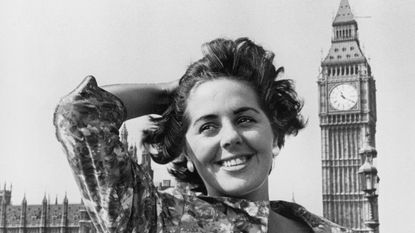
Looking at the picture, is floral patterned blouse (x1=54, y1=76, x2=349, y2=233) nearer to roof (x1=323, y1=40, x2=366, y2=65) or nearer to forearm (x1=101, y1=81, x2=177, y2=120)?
forearm (x1=101, y1=81, x2=177, y2=120)

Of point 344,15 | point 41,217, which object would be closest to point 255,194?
point 344,15

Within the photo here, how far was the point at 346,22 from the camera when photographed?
39312 millimetres

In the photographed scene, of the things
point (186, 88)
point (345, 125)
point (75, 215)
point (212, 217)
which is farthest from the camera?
point (75, 215)

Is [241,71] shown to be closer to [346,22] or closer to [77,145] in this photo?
[77,145]

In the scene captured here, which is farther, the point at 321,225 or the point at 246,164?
the point at 321,225

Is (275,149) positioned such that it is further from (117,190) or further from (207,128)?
(117,190)

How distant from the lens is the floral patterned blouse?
1.26m

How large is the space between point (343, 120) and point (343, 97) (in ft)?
3.62

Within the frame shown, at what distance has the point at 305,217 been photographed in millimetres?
1572

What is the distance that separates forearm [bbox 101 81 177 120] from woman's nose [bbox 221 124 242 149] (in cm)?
15

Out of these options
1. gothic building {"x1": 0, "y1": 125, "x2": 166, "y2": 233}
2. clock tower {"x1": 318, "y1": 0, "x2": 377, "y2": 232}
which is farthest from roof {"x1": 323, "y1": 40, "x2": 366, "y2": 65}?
gothic building {"x1": 0, "y1": 125, "x2": 166, "y2": 233}

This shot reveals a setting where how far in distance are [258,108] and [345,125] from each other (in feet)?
121

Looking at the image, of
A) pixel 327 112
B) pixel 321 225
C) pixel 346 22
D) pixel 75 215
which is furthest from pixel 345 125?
pixel 321 225

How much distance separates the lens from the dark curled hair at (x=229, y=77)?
145 centimetres
